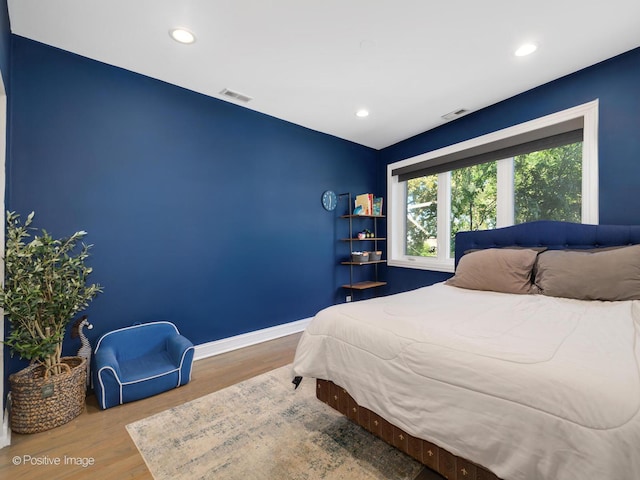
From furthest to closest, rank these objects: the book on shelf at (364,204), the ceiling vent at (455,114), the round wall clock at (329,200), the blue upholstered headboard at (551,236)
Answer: the book on shelf at (364,204) → the round wall clock at (329,200) → the ceiling vent at (455,114) → the blue upholstered headboard at (551,236)

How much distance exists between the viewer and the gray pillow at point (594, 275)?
192 centimetres

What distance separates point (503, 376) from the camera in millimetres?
Result: 1031

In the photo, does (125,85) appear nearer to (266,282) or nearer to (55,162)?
(55,162)

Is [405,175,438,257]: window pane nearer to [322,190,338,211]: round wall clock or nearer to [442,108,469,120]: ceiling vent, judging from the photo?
[442,108,469,120]: ceiling vent

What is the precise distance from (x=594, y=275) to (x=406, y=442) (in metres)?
1.77

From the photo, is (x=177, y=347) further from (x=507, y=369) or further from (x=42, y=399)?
(x=507, y=369)

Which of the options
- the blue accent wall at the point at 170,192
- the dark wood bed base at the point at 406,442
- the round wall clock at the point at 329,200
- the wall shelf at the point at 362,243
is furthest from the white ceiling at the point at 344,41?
the dark wood bed base at the point at 406,442

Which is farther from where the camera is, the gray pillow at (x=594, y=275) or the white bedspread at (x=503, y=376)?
the gray pillow at (x=594, y=275)

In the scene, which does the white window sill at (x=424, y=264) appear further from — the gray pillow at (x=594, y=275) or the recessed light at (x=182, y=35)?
the recessed light at (x=182, y=35)

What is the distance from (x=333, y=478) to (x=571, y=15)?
3.10m

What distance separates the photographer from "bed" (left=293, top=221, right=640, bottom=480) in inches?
34.1

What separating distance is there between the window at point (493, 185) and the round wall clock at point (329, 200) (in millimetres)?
927

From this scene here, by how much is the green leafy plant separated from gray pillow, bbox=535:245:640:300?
3.38 m

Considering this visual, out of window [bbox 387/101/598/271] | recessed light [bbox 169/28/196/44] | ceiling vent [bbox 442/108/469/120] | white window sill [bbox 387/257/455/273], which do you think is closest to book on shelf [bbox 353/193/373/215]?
window [bbox 387/101/598/271]
